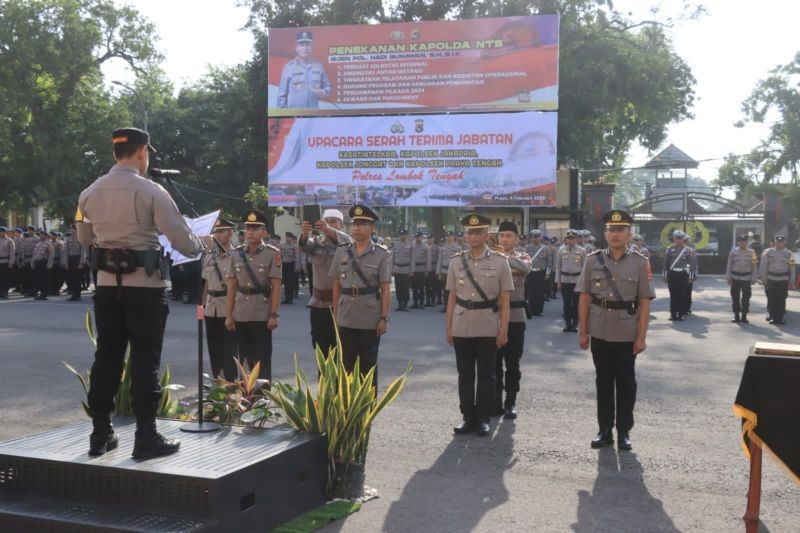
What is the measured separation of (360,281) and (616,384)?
2270mm

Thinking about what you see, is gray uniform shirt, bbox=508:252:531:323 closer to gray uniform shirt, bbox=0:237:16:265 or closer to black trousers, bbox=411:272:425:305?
black trousers, bbox=411:272:425:305

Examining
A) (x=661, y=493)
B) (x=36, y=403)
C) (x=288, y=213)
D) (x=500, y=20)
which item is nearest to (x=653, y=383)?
(x=661, y=493)

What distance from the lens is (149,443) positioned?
14.5 feet

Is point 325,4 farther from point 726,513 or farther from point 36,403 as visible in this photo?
point 726,513

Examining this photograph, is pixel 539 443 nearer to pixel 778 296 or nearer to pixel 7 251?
pixel 778 296

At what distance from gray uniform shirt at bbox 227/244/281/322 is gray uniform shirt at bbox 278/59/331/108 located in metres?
16.2

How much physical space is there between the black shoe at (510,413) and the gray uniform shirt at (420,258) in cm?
1228

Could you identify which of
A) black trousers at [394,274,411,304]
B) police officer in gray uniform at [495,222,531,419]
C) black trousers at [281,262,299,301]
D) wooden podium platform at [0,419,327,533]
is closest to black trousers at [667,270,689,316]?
black trousers at [394,274,411,304]

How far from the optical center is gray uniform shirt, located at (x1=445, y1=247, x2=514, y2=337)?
6.97m

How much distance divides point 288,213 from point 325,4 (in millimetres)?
9309

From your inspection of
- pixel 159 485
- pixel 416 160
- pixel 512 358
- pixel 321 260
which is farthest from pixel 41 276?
pixel 159 485

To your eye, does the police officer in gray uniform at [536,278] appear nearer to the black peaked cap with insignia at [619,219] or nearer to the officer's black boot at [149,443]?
the black peaked cap with insignia at [619,219]

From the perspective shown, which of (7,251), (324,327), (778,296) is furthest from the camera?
(7,251)

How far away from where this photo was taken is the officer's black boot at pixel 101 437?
4.47 metres
